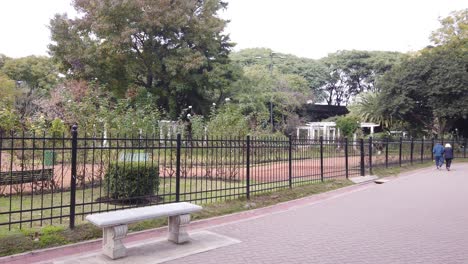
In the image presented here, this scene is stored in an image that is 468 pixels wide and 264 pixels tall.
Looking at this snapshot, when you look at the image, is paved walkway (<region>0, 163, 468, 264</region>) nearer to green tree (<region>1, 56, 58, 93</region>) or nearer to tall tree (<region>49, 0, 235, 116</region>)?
tall tree (<region>49, 0, 235, 116</region>)

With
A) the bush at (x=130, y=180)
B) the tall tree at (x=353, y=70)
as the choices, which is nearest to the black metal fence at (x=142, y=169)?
the bush at (x=130, y=180)

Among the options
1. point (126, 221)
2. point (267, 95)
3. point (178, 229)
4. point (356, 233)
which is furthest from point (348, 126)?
point (126, 221)

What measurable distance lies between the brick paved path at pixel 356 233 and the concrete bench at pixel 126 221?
719 millimetres

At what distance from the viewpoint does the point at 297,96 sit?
145ft

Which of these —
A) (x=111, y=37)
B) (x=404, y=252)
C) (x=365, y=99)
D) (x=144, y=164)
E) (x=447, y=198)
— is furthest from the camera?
(x=365, y=99)

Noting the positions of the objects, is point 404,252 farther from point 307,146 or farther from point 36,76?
point 36,76

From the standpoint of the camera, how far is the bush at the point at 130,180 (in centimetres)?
877

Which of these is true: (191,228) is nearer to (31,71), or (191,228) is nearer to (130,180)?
(130,180)

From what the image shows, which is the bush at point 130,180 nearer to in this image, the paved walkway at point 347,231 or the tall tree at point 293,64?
the paved walkway at point 347,231

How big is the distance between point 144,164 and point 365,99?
38323 millimetres

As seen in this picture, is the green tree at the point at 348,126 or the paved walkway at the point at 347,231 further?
the green tree at the point at 348,126

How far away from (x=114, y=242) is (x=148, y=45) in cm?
2475

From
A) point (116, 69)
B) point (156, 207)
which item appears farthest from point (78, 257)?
point (116, 69)

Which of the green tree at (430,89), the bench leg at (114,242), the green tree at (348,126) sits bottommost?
the bench leg at (114,242)
